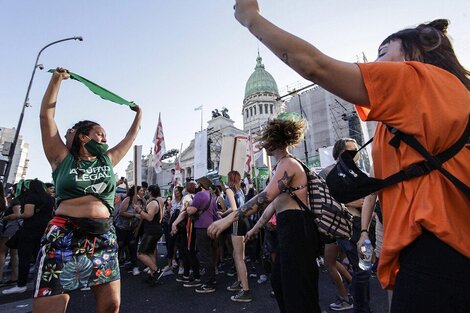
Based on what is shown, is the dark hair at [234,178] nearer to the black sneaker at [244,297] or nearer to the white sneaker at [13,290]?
the black sneaker at [244,297]

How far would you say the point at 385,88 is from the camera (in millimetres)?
1008

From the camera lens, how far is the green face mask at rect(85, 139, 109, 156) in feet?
8.11

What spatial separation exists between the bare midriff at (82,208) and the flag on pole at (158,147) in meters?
8.24

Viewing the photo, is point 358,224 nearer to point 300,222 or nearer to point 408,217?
point 300,222

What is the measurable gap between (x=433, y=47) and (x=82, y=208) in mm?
2492

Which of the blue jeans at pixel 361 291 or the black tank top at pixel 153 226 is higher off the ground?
the black tank top at pixel 153 226

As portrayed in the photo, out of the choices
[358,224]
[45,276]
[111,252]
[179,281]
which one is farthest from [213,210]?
[45,276]

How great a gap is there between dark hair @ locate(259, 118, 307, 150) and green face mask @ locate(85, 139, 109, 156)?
1.56 metres

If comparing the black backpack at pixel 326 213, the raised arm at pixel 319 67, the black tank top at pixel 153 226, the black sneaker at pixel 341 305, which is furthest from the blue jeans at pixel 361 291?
the black tank top at pixel 153 226

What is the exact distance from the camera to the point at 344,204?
2418 millimetres

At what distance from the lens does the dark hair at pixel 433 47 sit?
1160 mm

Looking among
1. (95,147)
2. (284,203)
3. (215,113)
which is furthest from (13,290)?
(215,113)

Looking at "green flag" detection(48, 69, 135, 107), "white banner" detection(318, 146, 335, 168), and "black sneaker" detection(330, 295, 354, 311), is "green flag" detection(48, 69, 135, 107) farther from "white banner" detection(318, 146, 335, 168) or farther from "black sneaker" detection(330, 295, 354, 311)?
"white banner" detection(318, 146, 335, 168)

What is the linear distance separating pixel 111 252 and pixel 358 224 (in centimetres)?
300
